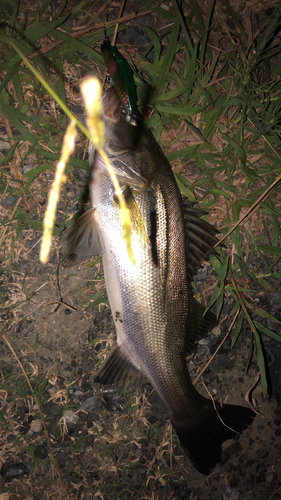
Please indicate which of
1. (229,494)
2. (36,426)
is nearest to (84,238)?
(36,426)

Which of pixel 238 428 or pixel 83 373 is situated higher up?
pixel 83 373

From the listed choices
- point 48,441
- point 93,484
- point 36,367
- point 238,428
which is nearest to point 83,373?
point 36,367

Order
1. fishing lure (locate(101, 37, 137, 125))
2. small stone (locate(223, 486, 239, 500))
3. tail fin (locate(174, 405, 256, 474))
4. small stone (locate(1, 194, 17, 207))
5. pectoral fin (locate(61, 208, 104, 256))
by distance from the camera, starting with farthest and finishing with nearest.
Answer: small stone (locate(223, 486, 239, 500)), small stone (locate(1, 194, 17, 207)), tail fin (locate(174, 405, 256, 474)), pectoral fin (locate(61, 208, 104, 256)), fishing lure (locate(101, 37, 137, 125))

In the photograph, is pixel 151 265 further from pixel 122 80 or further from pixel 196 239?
pixel 122 80

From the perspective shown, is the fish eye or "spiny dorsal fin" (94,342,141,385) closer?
the fish eye

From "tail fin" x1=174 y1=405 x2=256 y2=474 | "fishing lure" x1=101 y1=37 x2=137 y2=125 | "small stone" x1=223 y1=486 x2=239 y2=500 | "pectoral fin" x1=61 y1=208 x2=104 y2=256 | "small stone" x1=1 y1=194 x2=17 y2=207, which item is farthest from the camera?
"small stone" x1=223 y1=486 x2=239 y2=500

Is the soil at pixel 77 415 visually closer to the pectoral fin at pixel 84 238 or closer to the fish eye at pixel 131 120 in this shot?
the pectoral fin at pixel 84 238

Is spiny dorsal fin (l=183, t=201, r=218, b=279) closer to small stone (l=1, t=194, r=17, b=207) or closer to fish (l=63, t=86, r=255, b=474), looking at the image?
fish (l=63, t=86, r=255, b=474)

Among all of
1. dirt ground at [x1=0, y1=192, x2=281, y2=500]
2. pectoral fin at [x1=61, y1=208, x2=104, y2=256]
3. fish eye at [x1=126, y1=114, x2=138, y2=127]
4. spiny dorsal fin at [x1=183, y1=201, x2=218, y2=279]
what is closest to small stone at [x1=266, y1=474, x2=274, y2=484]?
dirt ground at [x1=0, y1=192, x2=281, y2=500]

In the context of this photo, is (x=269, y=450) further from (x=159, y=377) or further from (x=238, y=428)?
(x=159, y=377)
